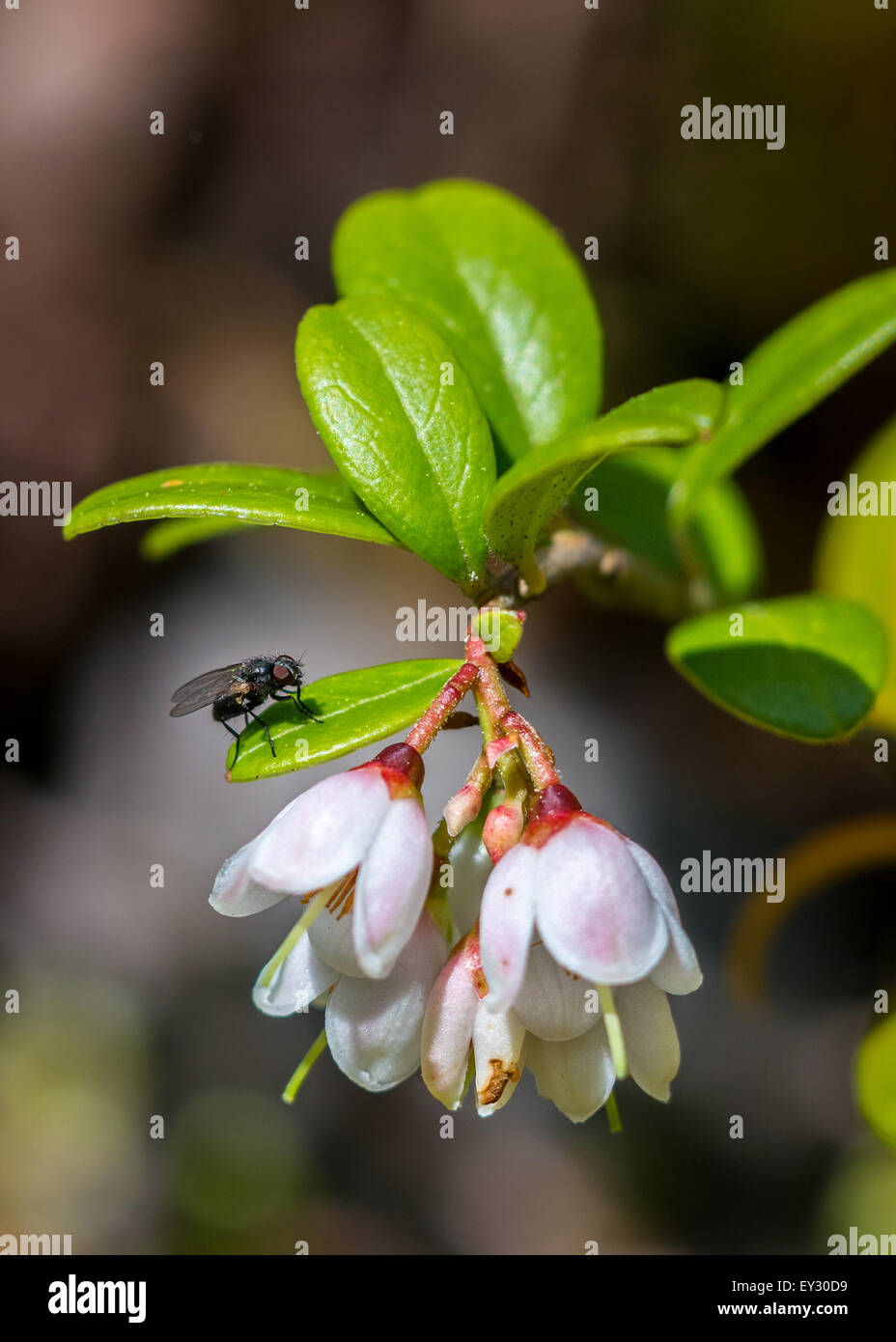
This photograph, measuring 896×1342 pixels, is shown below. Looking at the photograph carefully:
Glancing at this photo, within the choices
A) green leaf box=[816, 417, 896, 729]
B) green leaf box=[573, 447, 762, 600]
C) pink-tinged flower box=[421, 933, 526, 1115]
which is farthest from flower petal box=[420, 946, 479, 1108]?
green leaf box=[816, 417, 896, 729]

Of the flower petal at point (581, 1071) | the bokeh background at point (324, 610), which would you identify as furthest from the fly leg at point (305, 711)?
the bokeh background at point (324, 610)

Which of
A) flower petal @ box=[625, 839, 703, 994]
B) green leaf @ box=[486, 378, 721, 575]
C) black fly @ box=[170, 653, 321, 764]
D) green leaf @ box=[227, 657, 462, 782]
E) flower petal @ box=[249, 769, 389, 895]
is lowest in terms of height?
flower petal @ box=[625, 839, 703, 994]

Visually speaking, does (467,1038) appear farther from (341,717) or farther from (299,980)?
(341,717)

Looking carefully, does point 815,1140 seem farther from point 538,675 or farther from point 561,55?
point 561,55

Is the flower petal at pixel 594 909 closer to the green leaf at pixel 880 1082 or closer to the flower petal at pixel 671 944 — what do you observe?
the flower petal at pixel 671 944

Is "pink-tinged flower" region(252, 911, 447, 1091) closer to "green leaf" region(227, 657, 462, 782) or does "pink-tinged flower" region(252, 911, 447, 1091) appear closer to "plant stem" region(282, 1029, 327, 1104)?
"plant stem" region(282, 1029, 327, 1104)

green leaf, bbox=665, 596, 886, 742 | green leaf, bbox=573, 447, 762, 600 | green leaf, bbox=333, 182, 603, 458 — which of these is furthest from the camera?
green leaf, bbox=573, 447, 762, 600
